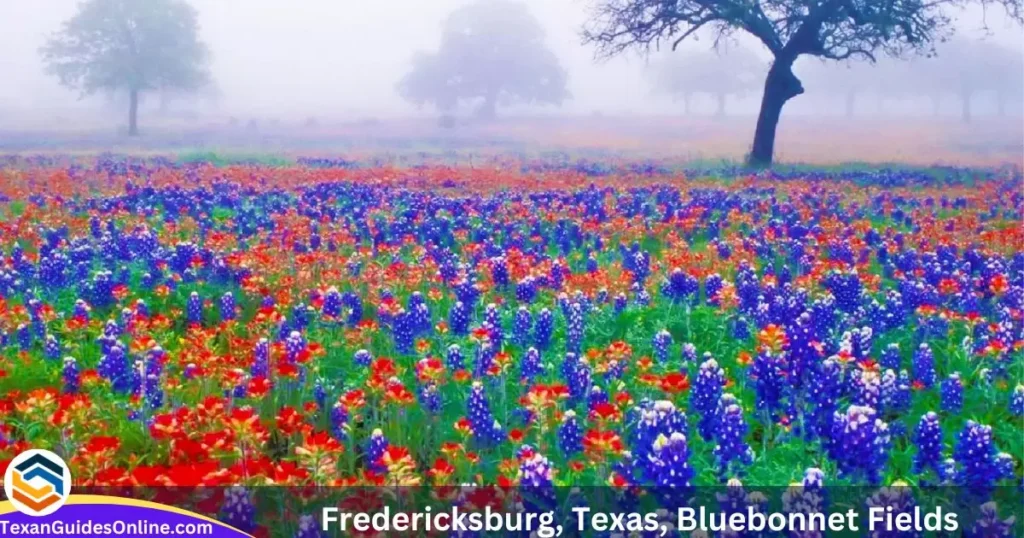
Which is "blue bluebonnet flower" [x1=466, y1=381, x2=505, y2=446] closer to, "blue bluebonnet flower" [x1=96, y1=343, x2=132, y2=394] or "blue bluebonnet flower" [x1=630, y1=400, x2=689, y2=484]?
"blue bluebonnet flower" [x1=630, y1=400, x2=689, y2=484]

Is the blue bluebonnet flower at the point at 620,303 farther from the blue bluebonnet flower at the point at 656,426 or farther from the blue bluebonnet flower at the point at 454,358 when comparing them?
the blue bluebonnet flower at the point at 656,426

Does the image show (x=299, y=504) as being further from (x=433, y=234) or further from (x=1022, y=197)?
(x=1022, y=197)

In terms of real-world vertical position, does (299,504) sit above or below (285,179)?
below

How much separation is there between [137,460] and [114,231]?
21.2 feet

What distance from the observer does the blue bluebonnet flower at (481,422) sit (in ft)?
13.4

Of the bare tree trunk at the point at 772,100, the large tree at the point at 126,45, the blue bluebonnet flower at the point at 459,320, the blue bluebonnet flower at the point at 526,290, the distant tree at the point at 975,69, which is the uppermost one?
the distant tree at the point at 975,69

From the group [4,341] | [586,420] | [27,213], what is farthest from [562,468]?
[27,213]

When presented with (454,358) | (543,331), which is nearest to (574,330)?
(543,331)

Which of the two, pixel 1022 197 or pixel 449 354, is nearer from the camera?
pixel 449 354

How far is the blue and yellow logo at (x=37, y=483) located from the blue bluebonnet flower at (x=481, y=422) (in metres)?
1.58

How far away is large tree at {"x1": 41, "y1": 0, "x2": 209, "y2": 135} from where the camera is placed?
47.5m

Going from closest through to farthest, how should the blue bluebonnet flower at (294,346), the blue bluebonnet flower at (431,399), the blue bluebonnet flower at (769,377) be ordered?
1. the blue bluebonnet flower at (769,377)
2. the blue bluebonnet flower at (431,399)
3. the blue bluebonnet flower at (294,346)

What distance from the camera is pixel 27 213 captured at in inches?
435

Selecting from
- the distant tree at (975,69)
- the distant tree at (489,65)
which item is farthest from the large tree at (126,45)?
the distant tree at (975,69)
